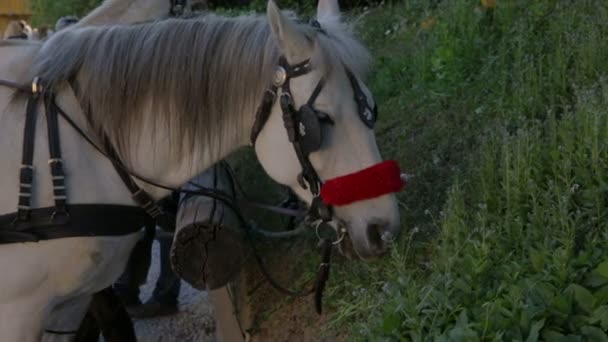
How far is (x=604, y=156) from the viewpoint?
2.83m

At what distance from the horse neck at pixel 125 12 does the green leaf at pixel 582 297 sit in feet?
7.66

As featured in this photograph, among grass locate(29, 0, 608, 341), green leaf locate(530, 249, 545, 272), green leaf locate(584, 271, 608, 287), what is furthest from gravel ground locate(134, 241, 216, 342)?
green leaf locate(584, 271, 608, 287)

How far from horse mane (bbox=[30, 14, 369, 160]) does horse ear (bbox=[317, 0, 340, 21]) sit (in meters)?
0.18

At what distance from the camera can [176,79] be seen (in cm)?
278

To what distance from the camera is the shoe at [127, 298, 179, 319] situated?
5426 millimetres

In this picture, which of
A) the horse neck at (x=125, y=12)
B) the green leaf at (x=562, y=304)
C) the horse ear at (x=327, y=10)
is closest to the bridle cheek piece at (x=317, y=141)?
the horse ear at (x=327, y=10)

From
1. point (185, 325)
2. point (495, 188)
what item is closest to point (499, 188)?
point (495, 188)

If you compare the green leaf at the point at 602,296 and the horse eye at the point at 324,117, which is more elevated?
the horse eye at the point at 324,117

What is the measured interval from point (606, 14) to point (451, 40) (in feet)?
3.63

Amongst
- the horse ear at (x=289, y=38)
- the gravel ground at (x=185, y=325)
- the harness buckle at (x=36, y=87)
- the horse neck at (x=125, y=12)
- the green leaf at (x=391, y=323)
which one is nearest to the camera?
the green leaf at (x=391, y=323)

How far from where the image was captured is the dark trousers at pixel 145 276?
3301mm

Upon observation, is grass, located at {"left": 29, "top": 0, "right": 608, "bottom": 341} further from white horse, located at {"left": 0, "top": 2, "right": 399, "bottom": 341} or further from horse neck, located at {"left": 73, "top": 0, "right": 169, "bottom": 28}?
horse neck, located at {"left": 73, "top": 0, "right": 169, "bottom": 28}

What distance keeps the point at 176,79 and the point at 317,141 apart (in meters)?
0.60

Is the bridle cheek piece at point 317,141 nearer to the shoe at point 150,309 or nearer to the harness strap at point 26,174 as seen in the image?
the harness strap at point 26,174
